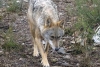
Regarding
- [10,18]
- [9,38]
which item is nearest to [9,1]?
[10,18]

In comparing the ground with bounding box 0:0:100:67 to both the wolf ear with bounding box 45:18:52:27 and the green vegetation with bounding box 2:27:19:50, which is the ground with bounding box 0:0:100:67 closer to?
the green vegetation with bounding box 2:27:19:50

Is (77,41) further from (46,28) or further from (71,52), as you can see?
(46,28)

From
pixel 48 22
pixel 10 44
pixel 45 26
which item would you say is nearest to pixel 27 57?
pixel 10 44

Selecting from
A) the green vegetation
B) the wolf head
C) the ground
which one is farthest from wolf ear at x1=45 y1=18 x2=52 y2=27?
the green vegetation

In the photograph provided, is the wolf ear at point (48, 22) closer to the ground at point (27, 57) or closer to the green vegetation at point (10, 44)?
the ground at point (27, 57)

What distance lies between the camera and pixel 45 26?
6.35m

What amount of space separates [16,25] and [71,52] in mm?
2937

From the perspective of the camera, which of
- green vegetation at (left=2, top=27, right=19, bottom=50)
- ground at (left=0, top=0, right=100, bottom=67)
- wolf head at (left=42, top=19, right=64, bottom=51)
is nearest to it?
wolf head at (left=42, top=19, right=64, bottom=51)

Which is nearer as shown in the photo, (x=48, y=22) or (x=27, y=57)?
(x=48, y=22)

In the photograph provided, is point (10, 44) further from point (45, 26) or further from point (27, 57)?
point (45, 26)

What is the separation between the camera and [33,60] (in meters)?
6.77

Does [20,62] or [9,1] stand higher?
[9,1]

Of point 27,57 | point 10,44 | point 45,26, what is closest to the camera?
point 45,26

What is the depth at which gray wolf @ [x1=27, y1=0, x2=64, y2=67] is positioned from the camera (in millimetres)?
6227
